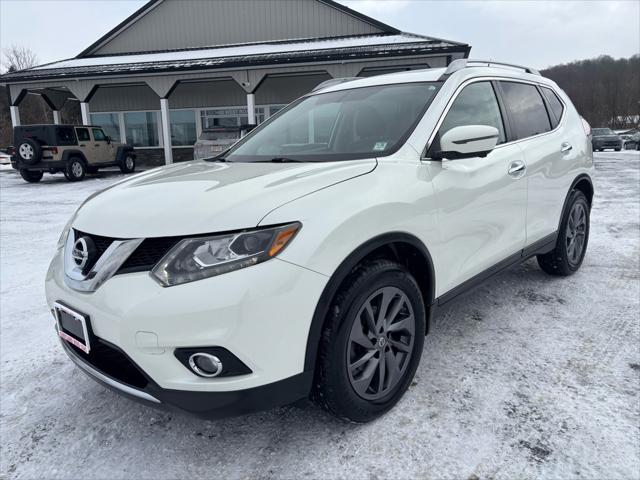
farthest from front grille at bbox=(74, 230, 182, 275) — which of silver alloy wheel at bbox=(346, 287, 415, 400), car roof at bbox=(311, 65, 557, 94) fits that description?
car roof at bbox=(311, 65, 557, 94)

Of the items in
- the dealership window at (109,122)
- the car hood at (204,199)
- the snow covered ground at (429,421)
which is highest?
the dealership window at (109,122)

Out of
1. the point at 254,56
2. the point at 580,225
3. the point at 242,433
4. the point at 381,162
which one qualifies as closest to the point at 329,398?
the point at 242,433

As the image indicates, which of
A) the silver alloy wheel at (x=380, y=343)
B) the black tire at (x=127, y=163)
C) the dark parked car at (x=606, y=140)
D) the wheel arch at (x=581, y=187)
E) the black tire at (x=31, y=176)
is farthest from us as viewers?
the dark parked car at (x=606, y=140)

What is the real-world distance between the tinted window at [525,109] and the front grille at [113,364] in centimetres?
283

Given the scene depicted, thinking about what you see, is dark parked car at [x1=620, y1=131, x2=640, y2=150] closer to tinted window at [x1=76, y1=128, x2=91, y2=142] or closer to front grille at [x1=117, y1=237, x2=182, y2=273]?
tinted window at [x1=76, y1=128, x2=91, y2=142]

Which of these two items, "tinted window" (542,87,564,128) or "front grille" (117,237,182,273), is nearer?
"front grille" (117,237,182,273)

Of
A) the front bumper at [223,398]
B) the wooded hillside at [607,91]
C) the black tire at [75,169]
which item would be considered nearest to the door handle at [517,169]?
the front bumper at [223,398]

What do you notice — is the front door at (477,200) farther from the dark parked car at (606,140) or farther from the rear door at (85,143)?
the dark parked car at (606,140)

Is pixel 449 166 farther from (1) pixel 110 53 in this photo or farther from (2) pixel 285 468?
(1) pixel 110 53

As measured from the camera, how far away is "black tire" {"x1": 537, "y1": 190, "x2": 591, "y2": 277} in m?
3.96

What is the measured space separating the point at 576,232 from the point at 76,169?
14866 mm

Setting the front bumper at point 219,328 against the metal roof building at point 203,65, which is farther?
the metal roof building at point 203,65

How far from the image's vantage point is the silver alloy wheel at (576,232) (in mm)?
4094

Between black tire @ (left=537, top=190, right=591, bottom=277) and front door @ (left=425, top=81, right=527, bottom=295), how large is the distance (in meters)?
0.89
